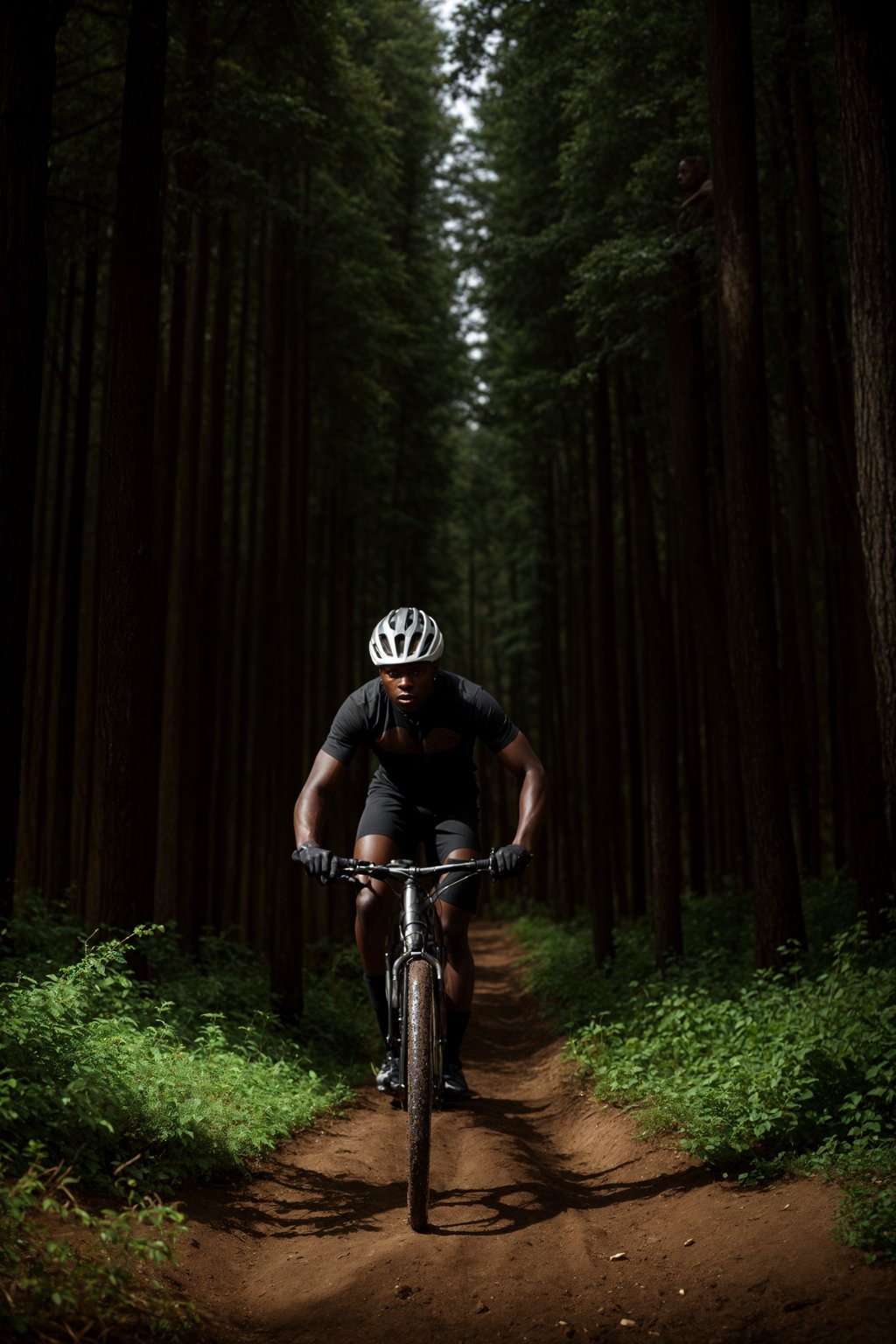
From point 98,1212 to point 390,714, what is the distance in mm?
2918

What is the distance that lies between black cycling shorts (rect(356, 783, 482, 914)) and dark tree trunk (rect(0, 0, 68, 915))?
8.63 ft

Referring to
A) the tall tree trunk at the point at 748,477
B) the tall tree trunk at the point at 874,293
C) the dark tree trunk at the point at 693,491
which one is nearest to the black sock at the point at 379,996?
the tall tree trunk at the point at 874,293

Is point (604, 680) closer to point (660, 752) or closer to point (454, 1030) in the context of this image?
point (660, 752)

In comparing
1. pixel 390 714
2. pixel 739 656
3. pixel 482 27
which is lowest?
pixel 390 714

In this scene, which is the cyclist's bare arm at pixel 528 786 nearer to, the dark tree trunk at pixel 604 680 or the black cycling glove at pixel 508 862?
the black cycling glove at pixel 508 862

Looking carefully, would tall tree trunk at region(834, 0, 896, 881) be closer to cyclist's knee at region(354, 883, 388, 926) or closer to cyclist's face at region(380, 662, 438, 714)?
cyclist's face at region(380, 662, 438, 714)

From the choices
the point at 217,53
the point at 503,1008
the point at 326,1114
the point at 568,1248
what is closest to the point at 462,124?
the point at 217,53

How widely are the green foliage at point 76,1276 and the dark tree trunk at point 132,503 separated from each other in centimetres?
435

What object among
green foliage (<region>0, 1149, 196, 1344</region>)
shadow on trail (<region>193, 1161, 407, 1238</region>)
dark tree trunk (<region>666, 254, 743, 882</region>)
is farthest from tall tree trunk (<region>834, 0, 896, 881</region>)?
dark tree trunk (<region>666, 254, 743, 882</region>)

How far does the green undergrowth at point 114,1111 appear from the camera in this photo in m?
3.77

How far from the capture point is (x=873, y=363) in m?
6.57

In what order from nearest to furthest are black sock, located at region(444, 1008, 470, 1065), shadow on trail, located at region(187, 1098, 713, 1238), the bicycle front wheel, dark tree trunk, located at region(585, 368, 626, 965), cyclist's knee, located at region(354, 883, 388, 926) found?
the bicycle front wheel → shadow on trail, located at region(187, 1098, 713, 1238) → cyclist's knee, located at region(354, 883, 388, 926) → black sock, located at region(444, 1008, 470, 1065) → dark tree trunk, located at region(585, 368, 626, 965)

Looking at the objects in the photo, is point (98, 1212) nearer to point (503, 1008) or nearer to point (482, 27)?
point (503, 1008)

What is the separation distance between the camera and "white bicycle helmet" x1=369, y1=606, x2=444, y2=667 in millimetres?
5793
